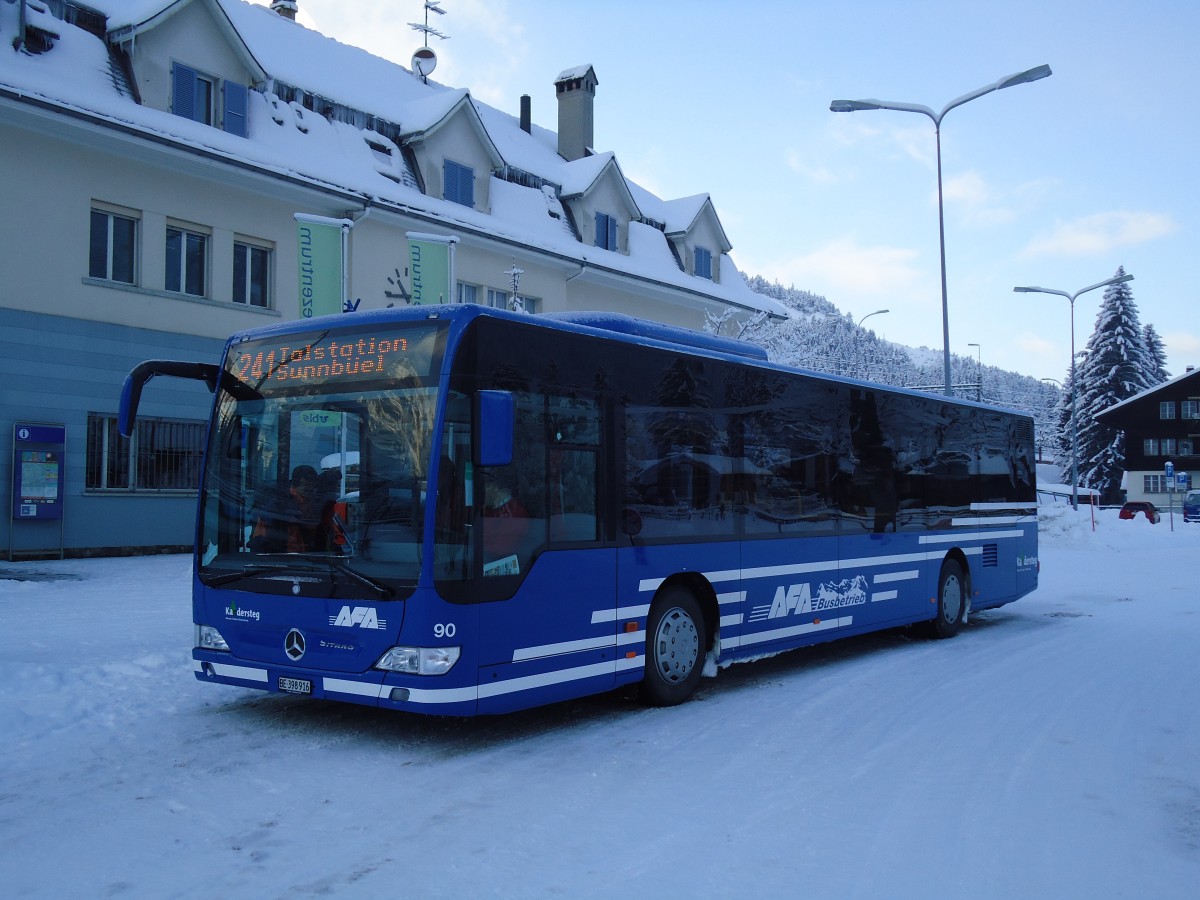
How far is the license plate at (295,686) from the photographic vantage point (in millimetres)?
7219

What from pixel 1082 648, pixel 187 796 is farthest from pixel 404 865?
pixel 1082 648

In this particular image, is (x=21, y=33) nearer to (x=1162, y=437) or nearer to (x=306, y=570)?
(x=306, y=570)

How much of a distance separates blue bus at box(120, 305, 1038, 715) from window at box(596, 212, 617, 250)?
2372cm

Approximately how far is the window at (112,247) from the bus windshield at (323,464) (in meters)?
14.2

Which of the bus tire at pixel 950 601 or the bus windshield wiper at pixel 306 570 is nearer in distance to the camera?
the bus windshield wiper at pixel 306 570

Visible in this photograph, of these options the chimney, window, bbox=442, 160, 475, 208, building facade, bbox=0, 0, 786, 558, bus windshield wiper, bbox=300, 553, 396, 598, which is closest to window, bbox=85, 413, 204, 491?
building facade, bbox=0, 0, 786, 558

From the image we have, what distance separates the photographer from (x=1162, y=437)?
83.4 meters

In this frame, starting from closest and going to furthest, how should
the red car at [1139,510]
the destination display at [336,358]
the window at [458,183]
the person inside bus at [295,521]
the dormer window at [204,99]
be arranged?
1. the destination display at [336,358]
2. the person inside bus at [295,521]
3. the dormer window at [204,99]
4. the window at [458,183]
5. the red car at [1139,510]

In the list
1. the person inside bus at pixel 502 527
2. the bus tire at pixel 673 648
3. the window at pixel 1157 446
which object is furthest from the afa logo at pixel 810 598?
the window at pixel 1157 446

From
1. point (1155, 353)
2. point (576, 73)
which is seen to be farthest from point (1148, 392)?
point (576, 73)

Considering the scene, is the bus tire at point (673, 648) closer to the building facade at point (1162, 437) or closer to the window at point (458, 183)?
the window at point (458, 183)

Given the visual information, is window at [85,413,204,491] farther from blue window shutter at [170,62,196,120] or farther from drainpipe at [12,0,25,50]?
drainpipe at [12,0,25,50]

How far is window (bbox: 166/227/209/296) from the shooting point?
2166cm

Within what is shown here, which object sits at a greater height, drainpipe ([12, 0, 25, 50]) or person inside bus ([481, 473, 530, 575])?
drainpipe ([12, 0, 25, 50])
